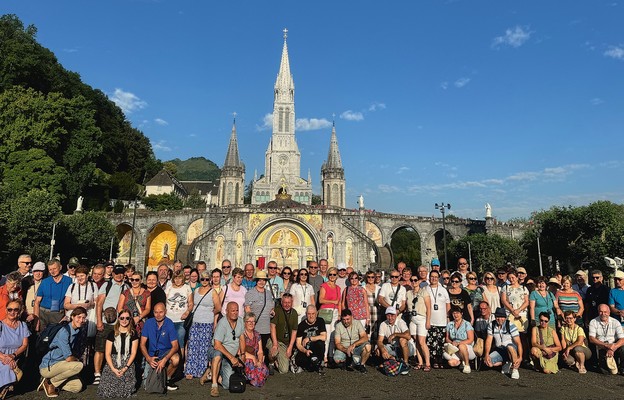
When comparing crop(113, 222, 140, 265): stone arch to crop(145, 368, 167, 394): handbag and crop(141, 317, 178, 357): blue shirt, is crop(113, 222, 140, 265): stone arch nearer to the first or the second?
crop(141, 317, 178, 357): blue shirt

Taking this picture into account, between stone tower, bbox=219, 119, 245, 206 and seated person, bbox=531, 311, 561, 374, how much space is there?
178 feet

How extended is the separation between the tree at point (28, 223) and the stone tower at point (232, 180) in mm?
34306

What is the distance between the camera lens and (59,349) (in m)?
6.12

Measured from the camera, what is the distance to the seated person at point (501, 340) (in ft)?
24.4

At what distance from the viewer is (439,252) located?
48062mm

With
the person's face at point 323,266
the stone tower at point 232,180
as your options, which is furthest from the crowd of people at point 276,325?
the stone tower at point 232,180

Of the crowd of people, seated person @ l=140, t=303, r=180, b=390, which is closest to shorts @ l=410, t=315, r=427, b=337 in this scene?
the crowd of people

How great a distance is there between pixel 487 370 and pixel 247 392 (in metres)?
4.50

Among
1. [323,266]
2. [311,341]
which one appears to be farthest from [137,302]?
[323,266]

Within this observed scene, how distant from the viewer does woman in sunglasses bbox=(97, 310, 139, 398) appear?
233 inches

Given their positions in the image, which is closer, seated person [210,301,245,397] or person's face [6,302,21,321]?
person's face [6,302,21,321]

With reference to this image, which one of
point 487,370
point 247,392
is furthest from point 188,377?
point 487,370

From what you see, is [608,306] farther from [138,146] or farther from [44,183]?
[138,146]

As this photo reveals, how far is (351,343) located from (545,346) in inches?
141
